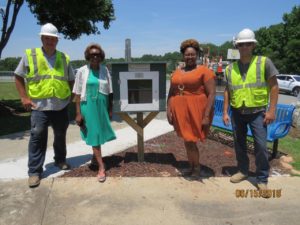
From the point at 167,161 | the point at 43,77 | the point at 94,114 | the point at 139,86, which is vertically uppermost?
the point at 43,77

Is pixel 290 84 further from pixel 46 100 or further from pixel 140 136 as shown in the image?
pixel 46 100

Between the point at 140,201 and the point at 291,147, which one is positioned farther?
A: the point at 291,147

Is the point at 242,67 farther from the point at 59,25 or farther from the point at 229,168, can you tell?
the point at 59,25

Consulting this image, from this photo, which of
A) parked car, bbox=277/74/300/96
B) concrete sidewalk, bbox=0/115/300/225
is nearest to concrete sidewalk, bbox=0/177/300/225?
concrete sidewalk, bbox=0/115/300/225

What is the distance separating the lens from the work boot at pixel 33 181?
4.43m

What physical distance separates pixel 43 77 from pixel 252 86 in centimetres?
276

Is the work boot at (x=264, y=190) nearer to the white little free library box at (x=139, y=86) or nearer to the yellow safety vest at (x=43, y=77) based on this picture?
the white little free library box at (x=139, y=86)

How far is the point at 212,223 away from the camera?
3.62m

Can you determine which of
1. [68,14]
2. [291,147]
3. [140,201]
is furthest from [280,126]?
[68,14]

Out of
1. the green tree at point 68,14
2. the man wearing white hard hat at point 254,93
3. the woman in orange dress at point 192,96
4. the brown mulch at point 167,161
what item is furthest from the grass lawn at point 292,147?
the green tree at point 68,14

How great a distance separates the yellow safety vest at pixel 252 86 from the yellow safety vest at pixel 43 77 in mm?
2341

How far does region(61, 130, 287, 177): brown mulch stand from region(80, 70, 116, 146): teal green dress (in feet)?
1.97

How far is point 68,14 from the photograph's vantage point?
10.3m

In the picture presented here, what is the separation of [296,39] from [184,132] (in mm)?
50977
